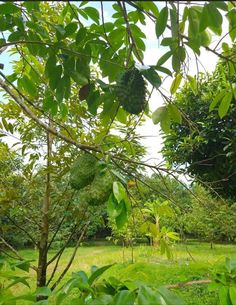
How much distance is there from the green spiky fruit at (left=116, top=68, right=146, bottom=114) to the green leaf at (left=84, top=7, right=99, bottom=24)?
445mm

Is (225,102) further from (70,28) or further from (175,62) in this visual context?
(70,28)

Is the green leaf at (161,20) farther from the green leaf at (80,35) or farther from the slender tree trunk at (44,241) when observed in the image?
the slender tree trunk at (44,241)

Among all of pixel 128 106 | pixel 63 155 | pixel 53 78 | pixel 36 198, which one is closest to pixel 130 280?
pixel 128 106

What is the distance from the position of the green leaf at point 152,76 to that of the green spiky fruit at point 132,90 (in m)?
0.13

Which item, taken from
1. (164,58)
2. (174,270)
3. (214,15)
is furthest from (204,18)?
(174,270)

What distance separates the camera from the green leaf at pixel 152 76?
0.82 metres

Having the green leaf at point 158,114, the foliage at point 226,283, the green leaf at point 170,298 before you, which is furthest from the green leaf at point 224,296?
the green leaf at point 158,114

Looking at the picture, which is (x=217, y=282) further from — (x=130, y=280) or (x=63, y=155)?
(x=63, y=155)

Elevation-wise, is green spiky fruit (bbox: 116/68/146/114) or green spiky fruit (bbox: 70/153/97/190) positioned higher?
green spiky fruit (bbox: 116/68/146/114)

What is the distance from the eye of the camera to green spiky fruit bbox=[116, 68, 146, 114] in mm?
972

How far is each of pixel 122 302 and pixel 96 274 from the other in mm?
116

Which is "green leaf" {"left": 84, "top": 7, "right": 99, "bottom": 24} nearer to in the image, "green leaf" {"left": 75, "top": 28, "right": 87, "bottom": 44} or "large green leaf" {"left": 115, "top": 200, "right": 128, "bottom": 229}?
"green leaf" {"left": 75, "top": 28, "right": 87, "bottom": 44}

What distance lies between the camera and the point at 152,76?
32.8 inches

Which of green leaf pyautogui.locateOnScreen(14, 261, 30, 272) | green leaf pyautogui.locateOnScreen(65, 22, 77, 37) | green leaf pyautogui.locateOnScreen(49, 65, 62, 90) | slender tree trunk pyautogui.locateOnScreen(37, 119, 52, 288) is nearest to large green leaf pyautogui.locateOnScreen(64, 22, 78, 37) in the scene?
green leaf pyautogui.locateOnScreen(65, 22, 77, 37)
